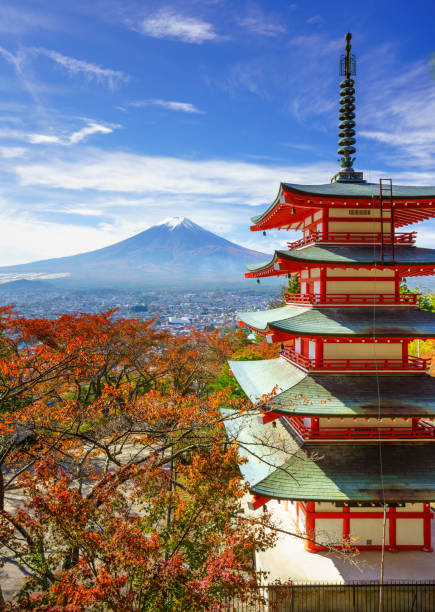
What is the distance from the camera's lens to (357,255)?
10.7 meters

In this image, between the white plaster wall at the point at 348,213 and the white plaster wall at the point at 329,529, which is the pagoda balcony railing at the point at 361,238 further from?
the white plaster wall at the point at 329,529

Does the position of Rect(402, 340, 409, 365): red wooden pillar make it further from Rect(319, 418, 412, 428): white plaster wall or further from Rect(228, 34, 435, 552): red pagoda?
Rect(319, 418, 412, 428): white plaster wall

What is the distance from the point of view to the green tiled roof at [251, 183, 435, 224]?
1023 cm

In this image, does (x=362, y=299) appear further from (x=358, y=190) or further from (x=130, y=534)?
(x=130, y=534)

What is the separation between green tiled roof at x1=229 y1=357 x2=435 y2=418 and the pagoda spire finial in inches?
261

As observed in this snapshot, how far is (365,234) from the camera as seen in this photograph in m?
11.4

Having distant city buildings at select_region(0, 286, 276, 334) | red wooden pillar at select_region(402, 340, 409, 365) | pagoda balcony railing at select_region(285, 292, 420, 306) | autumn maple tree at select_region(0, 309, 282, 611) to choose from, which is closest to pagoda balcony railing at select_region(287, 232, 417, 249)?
pagoda balcony railing at select_region(285, 292, 420, 306)

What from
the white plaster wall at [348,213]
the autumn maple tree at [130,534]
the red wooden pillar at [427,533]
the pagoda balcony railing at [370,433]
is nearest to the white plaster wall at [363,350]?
the pagoda balcony railing at [370,433]

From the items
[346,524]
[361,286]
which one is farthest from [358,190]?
[346,524]

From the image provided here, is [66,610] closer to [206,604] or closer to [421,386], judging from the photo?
[206,604]

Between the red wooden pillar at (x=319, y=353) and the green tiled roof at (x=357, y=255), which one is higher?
the green tiled roof at (x=357, y=255)

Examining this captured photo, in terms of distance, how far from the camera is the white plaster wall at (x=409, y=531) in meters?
10.9

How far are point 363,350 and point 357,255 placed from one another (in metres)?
2.79

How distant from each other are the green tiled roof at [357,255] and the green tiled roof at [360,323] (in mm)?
1532
